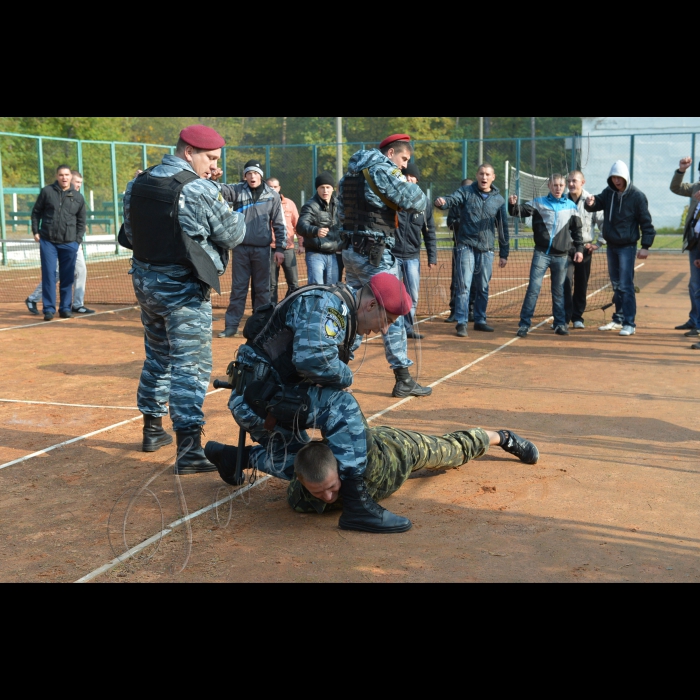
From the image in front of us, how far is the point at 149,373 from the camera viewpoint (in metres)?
5.82

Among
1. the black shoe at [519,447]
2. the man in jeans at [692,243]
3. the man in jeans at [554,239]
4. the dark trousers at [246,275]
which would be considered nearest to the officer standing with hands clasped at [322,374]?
the black shoe at [519,447]

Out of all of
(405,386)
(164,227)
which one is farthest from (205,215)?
(405,386)

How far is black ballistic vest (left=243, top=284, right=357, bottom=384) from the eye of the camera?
4569 mm

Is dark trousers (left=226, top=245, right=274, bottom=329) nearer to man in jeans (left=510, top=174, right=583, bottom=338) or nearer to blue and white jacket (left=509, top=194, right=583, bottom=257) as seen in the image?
man in jeans (left=510, top=174, right=583, bottom=338)

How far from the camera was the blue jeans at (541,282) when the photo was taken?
10.9 m

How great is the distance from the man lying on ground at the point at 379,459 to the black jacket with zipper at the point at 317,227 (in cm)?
599

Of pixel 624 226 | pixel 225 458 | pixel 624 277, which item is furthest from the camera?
pixel 624 277

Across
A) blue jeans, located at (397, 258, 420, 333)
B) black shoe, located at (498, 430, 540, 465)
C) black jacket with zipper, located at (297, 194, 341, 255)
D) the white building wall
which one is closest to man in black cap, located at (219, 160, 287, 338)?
black jacket with zipper, located at (297, 194, 341, 255)

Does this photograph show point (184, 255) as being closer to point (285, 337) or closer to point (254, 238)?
point (285, 337)

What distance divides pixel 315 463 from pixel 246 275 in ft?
22.1

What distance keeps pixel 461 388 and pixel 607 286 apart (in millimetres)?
8695

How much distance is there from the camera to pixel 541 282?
→ 1085 centimetres

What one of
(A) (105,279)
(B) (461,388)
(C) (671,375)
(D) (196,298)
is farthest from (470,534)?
(A) (105,279)

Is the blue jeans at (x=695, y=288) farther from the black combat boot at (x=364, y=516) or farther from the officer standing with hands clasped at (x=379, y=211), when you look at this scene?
the black combat boot at (x=364, y=516)
